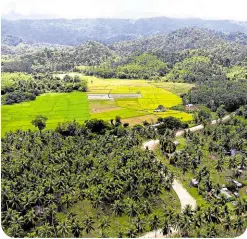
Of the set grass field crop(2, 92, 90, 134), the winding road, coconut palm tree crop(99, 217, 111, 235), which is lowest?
grass field crop(2, 92, 90, 134)

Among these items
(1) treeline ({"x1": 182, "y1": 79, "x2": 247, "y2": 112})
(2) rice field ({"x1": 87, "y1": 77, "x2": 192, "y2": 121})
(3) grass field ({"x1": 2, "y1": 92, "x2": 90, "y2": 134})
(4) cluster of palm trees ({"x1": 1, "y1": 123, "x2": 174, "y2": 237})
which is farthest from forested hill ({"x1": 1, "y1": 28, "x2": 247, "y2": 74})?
(4) cluster of palm trees ({"x1": 1, "y1": 123, "x2": 174, "y2": 237})

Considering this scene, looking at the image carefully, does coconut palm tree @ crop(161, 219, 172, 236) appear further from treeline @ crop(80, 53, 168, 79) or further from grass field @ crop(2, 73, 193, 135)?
treeline @ crop(80, 53, 168, 79)

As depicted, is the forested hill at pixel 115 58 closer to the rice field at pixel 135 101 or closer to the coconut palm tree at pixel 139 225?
the rice field at pixel 135 101

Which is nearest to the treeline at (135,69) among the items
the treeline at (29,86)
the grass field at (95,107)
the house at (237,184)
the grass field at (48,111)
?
the treeline at (29,86)

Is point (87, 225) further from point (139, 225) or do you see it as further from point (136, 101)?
point (136, 101)

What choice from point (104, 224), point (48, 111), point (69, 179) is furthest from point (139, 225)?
point (48, 111)

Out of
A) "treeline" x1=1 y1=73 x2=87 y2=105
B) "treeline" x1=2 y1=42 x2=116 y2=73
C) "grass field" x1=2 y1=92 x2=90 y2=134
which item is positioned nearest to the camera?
"grass field" x1=2 y1=92 x2=90 y2=134

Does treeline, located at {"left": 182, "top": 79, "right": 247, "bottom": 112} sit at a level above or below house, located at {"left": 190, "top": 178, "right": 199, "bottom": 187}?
below

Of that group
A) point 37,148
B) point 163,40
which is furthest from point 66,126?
point 163,40
